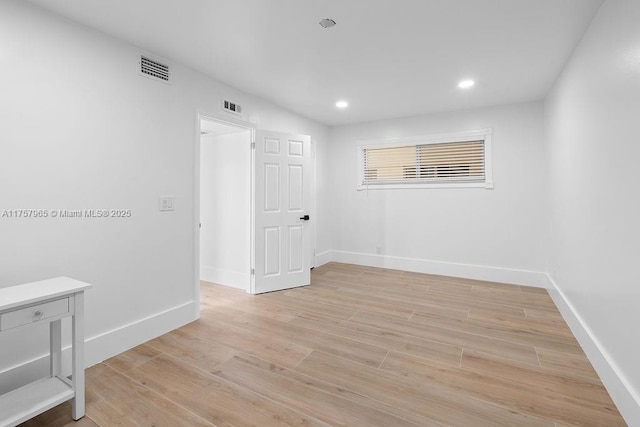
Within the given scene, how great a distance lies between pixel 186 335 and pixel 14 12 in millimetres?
2636

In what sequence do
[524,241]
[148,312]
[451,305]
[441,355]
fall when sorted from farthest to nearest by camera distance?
[524,241] → [451,305] → [148,312] → [441,355]

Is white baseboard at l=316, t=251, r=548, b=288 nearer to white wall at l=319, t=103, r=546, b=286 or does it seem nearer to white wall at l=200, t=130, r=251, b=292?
white wall at l=319, t=103, r=546, b=286

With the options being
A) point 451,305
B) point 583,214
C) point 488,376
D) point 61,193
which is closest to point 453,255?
point 451,305

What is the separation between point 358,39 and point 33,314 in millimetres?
2855

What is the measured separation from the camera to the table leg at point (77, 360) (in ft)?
5.72

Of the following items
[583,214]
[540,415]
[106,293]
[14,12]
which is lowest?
[540,415]

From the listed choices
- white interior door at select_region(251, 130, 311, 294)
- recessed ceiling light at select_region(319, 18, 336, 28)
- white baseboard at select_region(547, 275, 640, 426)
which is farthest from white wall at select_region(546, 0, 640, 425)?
white interior door at select_region(251, 130, 311, 294)

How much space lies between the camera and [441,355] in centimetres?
246

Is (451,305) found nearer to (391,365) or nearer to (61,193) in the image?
(391,365)

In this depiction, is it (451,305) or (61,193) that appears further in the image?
(451,305)

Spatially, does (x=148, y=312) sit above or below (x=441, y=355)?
above

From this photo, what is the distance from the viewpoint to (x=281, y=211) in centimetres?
412

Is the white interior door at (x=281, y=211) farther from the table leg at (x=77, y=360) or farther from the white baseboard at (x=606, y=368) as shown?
the white baseboard at (x=606, y=368)

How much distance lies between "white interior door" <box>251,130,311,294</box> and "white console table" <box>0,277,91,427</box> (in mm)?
2200
